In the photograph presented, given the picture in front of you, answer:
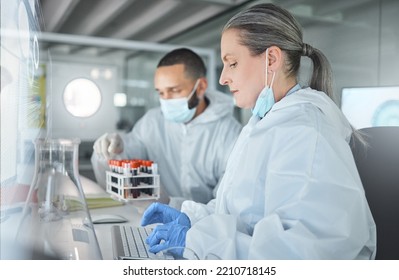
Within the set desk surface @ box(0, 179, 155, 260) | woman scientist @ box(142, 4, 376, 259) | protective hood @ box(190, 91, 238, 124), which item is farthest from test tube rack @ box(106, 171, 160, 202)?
protective hood @ box(190, 91, 238, 124)

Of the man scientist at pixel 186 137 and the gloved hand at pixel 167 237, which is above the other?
the man scientist at pixel 186 137

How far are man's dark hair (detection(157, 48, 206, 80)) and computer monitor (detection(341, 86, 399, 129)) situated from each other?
0.64 meters

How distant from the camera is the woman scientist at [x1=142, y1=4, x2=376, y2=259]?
71 cm

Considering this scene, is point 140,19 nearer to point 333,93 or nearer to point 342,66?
point 342,66

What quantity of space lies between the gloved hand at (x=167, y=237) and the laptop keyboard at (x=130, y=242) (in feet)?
0.07

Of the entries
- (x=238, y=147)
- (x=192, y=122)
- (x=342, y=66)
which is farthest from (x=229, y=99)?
(x=238, y=147)

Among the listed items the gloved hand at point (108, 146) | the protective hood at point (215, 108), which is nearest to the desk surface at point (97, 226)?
the gloved hand at point (108, 146)

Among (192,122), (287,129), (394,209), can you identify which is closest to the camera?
(287,129)

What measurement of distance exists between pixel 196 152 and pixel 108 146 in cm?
40

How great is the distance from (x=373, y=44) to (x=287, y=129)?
131 centimetres

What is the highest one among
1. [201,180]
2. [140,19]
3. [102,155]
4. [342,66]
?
[140,19]

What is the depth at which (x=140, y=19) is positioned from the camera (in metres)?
2.72

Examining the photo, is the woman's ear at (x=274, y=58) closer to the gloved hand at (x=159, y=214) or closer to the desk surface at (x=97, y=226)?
the gloved hand at (x=159, y=214)

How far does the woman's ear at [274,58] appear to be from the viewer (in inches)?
35.6
